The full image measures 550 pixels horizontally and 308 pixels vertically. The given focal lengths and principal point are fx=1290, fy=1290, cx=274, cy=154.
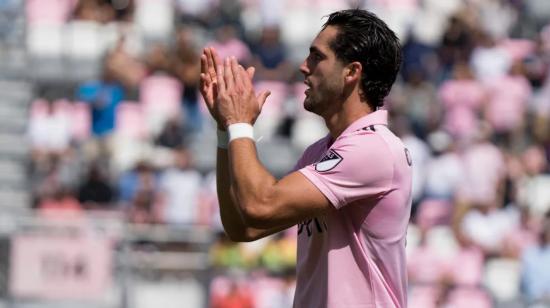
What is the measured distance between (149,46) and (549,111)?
511 centimetres

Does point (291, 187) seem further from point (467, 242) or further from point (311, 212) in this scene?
point (467, 242)

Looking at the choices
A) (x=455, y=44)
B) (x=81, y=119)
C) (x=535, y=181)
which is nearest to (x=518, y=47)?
(x=455, y=44)

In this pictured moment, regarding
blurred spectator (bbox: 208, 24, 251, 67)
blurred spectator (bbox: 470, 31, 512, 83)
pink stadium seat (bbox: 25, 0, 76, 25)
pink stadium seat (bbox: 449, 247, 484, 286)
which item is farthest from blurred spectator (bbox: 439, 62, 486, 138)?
pink stadium seat (bbox: 25, 0, 76, 25)

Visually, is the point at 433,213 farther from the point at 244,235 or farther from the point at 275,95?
the point at 244,235

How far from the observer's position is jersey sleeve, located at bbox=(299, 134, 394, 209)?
4090 mm

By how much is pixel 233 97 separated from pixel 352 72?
0.41 metres

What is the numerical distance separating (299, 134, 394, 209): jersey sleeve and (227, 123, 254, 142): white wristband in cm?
21

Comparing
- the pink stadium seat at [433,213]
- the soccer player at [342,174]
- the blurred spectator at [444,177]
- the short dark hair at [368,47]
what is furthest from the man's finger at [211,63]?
the blurred spectator at [444,177]

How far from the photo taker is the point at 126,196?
45.9 feet

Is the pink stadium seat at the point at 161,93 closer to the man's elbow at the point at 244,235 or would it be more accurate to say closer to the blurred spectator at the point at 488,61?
the blurred spectator at the point at 488,61

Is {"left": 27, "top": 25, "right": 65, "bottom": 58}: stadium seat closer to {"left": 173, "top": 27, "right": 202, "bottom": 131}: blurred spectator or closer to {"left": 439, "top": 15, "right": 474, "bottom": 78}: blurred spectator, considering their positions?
{"left": 173, "top": 27, "right": 202, "bottom": 131}: blurred spectator

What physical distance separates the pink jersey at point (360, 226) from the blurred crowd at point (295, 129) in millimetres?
8312

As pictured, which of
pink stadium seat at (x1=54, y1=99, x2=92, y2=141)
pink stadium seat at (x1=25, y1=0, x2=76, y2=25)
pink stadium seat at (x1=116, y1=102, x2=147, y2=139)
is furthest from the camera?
pink stadium seat at (x1=25, y1=0, x2=76, y2=25)

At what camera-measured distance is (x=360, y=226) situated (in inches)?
165
